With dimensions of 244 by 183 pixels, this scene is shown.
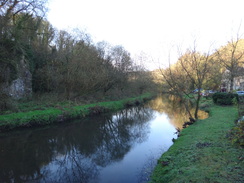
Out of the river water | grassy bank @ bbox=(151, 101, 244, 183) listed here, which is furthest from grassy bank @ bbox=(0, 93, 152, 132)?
grassy bank @ bbox=(151, 101, 244, 183)

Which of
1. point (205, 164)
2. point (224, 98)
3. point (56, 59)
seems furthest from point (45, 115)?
point (224, 98)

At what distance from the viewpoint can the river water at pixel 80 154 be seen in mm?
5934

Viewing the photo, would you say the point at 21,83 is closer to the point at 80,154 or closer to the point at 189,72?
the point at 80,154

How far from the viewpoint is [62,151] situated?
27.7 ft

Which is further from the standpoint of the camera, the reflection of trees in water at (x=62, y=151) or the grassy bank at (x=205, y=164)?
the reflection of trees in water at (x=62, y=151)

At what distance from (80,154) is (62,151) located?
1.17 metres

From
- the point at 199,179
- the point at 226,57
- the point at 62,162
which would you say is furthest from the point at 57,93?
the point at 226,57

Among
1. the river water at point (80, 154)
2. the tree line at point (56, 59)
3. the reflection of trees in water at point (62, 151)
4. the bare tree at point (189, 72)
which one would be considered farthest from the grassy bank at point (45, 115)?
the bare tree at point (189, 72)

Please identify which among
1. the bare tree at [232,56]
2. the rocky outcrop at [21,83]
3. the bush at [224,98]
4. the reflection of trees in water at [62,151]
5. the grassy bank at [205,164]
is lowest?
the reflection of trees in water at [62,151]

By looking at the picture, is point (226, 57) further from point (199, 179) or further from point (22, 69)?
point (22, 69)

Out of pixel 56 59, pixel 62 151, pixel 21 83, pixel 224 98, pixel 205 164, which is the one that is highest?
pixel 56 59

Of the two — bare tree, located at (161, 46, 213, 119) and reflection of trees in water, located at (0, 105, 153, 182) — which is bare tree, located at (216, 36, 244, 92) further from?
reflection of trees in water, located at (0, 105, 153, 182)

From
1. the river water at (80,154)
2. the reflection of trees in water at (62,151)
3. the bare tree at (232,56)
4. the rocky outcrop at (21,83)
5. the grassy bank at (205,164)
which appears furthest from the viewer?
the bare tree at (232,56)

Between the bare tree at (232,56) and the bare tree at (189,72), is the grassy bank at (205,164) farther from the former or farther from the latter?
the bare tree at (232,56)
